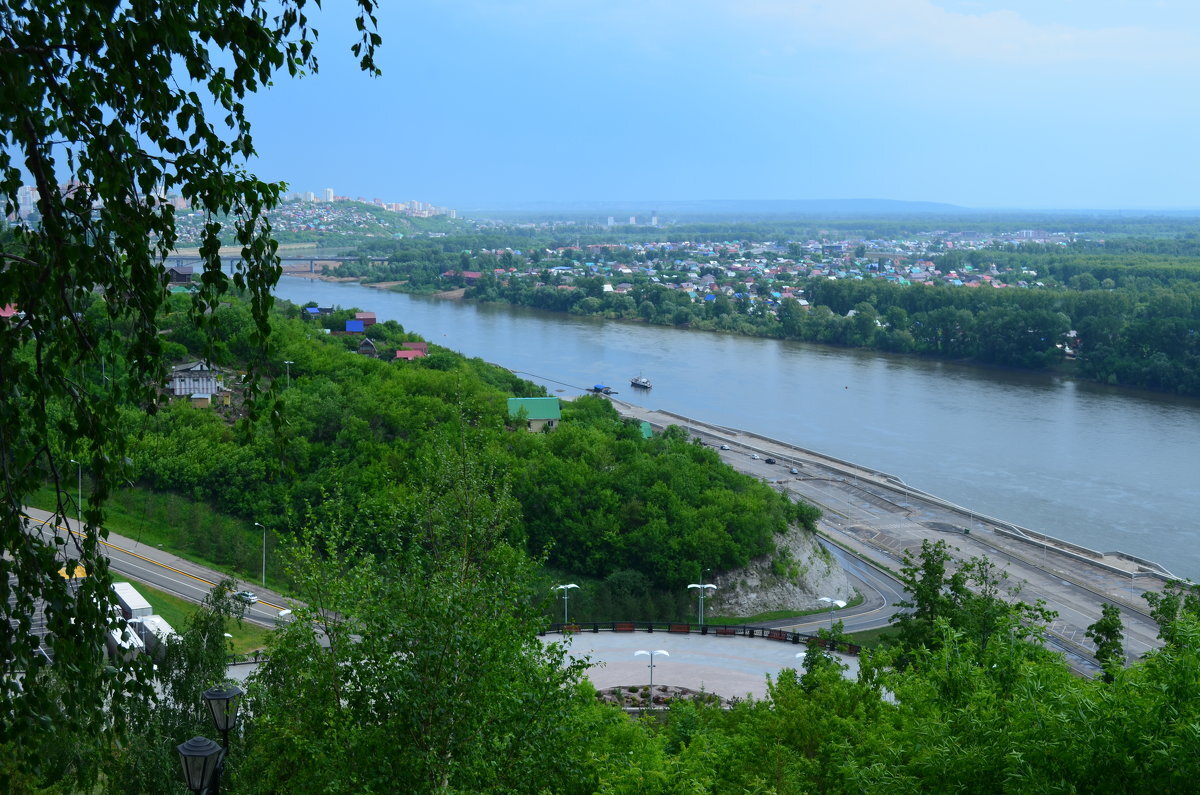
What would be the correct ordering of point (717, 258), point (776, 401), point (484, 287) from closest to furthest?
point (776, 401) < point (484, 287) < point (717, 258)

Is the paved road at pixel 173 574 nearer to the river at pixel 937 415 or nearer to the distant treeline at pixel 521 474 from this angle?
the distant treeline at pixel 521 474

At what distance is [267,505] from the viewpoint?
1410 centimetres

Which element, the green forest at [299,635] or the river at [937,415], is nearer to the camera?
the green forest at [299,635]

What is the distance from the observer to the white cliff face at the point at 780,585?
45.1 feet

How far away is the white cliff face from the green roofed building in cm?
497

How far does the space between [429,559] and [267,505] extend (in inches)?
420

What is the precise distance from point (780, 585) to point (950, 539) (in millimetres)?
3089

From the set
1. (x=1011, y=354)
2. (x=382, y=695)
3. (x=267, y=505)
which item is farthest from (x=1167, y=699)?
(x=1011, y=354)

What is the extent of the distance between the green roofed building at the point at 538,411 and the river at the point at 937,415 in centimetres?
548

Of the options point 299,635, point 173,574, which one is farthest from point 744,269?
point 299,635

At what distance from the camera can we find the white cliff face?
13.7 m

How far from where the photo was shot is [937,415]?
22938mm

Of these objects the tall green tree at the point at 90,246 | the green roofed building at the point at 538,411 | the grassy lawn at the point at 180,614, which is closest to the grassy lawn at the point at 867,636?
→ the grassy lawn at the point at 180,614

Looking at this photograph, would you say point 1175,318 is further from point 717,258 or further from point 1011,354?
point 717,258
